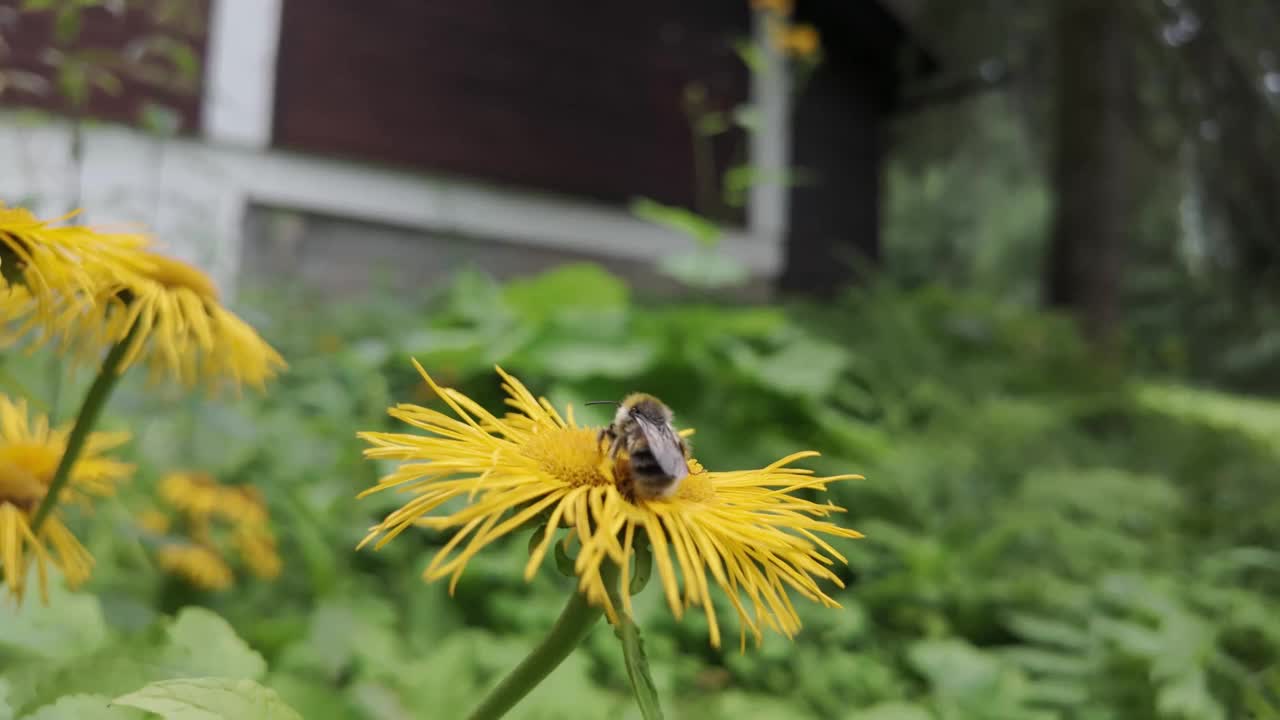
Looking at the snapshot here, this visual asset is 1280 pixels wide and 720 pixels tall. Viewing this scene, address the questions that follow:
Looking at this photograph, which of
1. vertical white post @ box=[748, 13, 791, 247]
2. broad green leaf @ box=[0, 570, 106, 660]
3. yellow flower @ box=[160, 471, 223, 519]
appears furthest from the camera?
vertical white post @ box=[748, 13, 791, 247]

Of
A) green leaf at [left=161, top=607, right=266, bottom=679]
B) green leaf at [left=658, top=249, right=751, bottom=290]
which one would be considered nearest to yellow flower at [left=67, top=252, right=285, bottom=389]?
green leaf at [left=161, top=607, right=266, bottom=679]

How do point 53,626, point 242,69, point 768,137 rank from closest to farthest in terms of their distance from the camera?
point 53,626 → point 242,69 → point 768,137

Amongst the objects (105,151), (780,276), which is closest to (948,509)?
(105,151)

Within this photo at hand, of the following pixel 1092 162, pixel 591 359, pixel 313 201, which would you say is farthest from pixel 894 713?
pixel 1092 162

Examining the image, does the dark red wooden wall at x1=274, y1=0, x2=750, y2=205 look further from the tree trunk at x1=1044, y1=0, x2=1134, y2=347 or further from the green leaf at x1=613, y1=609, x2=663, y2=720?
the green leaf at x1=613, y1=609, x2=663, y2=720

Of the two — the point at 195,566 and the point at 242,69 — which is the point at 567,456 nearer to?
the point at 195,566

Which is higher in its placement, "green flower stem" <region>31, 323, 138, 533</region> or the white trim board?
the white trim board

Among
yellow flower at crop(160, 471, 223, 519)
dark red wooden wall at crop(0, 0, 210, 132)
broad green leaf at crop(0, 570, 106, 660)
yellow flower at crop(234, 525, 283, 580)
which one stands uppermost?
dark red wooden wall at crop(0, 0, 210, 132)
